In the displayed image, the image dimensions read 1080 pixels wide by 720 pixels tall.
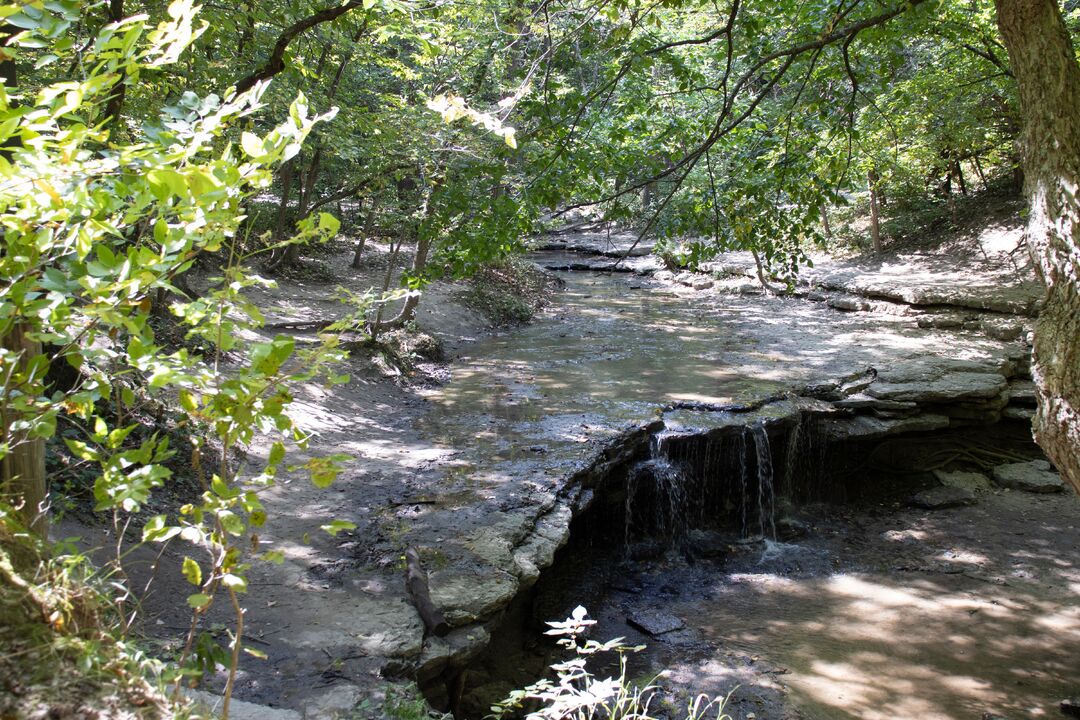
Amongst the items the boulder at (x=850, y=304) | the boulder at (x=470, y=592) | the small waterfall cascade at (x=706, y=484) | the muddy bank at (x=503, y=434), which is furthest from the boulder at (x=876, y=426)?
the boulder at (x=850, y=304)

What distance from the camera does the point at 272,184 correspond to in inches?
214

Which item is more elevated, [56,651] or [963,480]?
[56,651]

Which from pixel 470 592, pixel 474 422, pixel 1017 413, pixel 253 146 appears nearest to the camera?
pixel 253 146

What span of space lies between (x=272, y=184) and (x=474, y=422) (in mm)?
4078

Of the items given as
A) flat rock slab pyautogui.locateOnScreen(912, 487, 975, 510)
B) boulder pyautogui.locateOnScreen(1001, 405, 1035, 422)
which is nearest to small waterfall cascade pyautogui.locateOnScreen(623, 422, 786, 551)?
flat rock slab pyautogui.locateOnScreen(912, 487, 975, 510)

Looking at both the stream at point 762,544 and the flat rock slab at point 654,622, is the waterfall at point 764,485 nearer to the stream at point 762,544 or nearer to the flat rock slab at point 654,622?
the stream at point 762,544

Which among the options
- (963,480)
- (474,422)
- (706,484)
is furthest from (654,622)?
(963,480)

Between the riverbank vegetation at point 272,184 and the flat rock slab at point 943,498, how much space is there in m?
4.00

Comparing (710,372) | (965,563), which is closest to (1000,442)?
(965,563)

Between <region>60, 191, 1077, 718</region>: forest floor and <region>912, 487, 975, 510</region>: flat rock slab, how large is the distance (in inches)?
21.7

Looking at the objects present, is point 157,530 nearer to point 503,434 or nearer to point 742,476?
point 503,434

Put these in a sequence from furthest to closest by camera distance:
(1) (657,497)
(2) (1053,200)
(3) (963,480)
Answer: (3) (963,480)
(1) (657,497)
(2) (1053,200)

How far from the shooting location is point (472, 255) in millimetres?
5445

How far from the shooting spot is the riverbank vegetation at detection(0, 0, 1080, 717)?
1751mm
